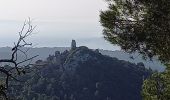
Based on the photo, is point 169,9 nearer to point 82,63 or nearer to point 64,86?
point 64,86

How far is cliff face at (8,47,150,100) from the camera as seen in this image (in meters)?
148

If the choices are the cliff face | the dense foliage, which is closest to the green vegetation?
the dense foliage

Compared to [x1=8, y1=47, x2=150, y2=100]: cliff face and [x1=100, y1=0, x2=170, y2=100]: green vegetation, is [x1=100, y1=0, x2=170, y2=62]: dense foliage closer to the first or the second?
[x1=100, y1=0, x2=170, y2=100]: green vegetation

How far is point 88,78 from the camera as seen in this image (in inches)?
6708

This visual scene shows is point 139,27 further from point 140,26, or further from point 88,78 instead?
point 88,78

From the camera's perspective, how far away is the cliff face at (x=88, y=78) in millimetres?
148500

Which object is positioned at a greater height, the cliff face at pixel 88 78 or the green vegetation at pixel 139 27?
the green vegetation at pixel 139 27

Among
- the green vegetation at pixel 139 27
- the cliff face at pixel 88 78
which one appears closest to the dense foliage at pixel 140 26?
the green vegetation at pixel 139 27

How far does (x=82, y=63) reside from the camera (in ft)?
585

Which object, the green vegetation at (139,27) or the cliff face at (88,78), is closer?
the green vegetation at (139,27)

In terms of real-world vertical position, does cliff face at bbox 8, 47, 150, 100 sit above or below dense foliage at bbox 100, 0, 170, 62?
below

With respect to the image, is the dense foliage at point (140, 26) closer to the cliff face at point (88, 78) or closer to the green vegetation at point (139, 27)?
the green vegetation at point (139, 27)

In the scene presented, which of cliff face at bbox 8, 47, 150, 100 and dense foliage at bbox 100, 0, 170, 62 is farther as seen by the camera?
cliff face at bbox 8, 47, 150, 100

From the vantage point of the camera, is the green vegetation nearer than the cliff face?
Yes
